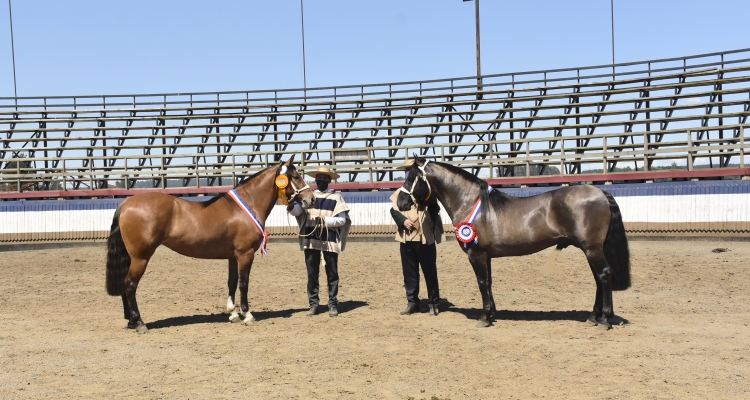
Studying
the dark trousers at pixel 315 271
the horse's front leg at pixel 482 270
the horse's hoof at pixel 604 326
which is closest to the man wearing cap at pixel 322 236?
the dark trousers at pixel 315 271

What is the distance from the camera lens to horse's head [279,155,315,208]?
32.9 feet

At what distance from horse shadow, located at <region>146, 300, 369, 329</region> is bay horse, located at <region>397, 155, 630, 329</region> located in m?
2.00

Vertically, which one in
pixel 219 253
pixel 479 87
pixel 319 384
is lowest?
pixel 319 384

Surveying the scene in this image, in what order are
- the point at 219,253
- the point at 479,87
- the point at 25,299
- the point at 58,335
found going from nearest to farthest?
the point at 58,335 → the point at 219,253 → the point at 25,299 → the point at 479,87

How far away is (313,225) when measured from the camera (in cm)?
1034

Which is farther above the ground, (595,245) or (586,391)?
(595,245)

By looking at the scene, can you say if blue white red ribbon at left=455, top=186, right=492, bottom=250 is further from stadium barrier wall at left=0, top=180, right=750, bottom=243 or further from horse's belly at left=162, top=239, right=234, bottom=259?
stadium barrier wall at left=0, top=180, right=750, bottom=243

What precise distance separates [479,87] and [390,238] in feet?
33.1

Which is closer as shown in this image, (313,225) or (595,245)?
(595,245)

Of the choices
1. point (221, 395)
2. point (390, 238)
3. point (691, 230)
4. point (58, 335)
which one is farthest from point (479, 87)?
point (221, 395)

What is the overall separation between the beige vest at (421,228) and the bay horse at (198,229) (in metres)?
1.30

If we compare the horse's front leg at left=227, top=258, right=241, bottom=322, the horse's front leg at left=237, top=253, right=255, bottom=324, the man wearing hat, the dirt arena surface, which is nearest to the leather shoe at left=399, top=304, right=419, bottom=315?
the man wearing hat

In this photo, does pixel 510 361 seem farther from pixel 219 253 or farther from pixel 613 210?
pixel 219 253

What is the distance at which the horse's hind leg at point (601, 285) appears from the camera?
8.95 meters
